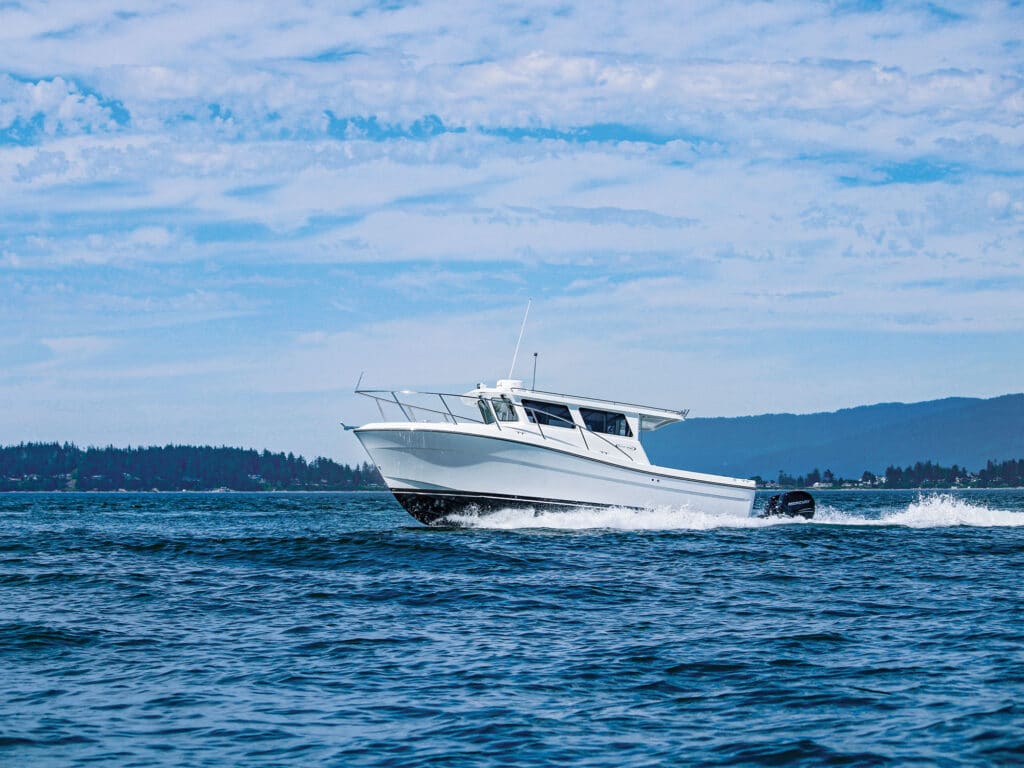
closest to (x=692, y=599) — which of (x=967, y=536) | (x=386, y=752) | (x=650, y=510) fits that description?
(x=386, y=752)

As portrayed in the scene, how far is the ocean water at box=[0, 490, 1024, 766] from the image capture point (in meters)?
9.20

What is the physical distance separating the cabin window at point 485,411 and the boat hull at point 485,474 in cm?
207

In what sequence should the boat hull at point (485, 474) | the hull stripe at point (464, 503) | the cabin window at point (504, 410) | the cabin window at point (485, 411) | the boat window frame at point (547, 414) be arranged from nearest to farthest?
the boat hull at point (485, 474)
the hull stripe at point (464, 503)
the cabin window at point (504, 410)
the boat window frame at point (547, 414)
the cabin window at point (485, 411)

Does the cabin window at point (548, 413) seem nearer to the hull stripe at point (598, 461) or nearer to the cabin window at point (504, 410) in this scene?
the cabin window at point (504, 410)

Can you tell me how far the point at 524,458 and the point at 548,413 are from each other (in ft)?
6.19

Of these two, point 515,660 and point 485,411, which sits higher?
point 485,411

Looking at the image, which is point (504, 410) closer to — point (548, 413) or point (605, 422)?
point (548, 413)

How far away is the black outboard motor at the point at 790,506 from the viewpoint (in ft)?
128

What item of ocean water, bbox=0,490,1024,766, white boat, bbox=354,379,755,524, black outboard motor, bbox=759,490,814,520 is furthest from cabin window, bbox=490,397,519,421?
black outboard motor, bbox=759,490,814,520

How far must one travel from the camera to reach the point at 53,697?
1105cm

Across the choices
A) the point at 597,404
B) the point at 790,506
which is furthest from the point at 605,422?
the point at 790,506

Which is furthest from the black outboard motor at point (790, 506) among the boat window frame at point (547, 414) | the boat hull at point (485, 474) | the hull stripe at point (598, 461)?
the boat window frame at point (547, 414)

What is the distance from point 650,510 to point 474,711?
23.4 meters

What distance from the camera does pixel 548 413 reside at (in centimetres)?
3250
